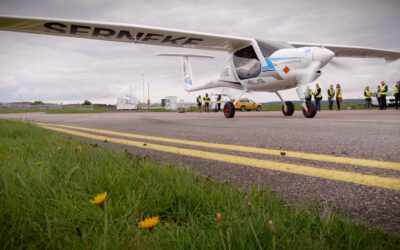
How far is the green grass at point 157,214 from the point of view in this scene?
3.02 ft

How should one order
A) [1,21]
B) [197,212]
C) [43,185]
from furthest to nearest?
[1,21]
[43,185]
[197,212]

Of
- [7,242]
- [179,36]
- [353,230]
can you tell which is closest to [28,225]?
[7,242]

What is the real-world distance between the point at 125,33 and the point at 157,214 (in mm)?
10460

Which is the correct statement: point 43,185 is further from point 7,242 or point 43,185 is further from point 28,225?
point 7,242

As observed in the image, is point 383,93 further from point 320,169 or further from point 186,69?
point 320,169

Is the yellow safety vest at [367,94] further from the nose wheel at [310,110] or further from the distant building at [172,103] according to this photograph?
the distant building at [172,103]

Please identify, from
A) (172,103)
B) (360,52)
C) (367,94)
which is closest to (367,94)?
(367,94)

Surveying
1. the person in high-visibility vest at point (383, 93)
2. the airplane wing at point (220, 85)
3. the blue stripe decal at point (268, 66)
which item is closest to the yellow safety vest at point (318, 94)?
the person in high-visibility vest at point (383, 93)

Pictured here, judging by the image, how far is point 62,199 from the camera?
1.38 metres

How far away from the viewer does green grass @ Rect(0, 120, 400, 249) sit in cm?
92

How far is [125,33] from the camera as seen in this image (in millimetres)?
10773

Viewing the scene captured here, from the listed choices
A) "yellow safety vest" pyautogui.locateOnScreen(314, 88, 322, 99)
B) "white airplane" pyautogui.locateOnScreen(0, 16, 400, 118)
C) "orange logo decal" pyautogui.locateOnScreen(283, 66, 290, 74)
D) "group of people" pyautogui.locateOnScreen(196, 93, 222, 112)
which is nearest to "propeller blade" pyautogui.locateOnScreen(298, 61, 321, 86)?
"white airplane" pyautogui.locateOnScreen(0, 16, 400, 118)

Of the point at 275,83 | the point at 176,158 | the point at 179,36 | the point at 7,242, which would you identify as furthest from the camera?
the point at 179,36

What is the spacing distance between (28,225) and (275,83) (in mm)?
9784
